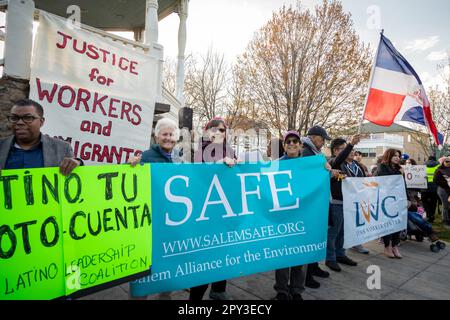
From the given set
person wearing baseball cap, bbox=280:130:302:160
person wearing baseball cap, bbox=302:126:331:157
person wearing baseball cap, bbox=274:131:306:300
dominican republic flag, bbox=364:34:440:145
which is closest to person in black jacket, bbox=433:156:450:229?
dominican republic flag, bbox=364:34:440:145

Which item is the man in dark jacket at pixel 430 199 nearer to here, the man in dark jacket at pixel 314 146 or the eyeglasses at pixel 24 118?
the man in dark jacket at pixel 314 146

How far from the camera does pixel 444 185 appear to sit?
680 centimetres

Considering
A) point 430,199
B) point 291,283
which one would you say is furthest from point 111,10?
point 430,199

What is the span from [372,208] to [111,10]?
10154mm

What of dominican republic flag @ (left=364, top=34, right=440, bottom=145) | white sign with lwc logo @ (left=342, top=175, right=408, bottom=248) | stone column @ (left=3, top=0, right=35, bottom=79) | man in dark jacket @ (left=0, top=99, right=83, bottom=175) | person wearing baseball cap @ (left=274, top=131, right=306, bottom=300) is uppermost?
stone column @ (left=3, top=0, right=35, bottom=79)

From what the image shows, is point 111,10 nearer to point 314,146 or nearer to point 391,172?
point 314,146

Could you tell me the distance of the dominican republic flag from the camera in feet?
11.8

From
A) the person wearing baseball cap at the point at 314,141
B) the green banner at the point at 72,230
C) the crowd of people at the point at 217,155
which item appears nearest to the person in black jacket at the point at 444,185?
the crowd of people at the point at 217,155

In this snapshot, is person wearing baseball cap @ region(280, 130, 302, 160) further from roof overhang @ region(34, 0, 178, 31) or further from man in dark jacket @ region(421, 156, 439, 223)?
roof overhang @ region(34, 0, 178, 31)

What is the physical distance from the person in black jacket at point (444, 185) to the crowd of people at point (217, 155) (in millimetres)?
2675

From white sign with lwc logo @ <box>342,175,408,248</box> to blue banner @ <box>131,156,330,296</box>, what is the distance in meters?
0.89

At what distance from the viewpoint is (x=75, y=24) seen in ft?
12.0

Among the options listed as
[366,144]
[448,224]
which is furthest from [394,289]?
[366,144]
